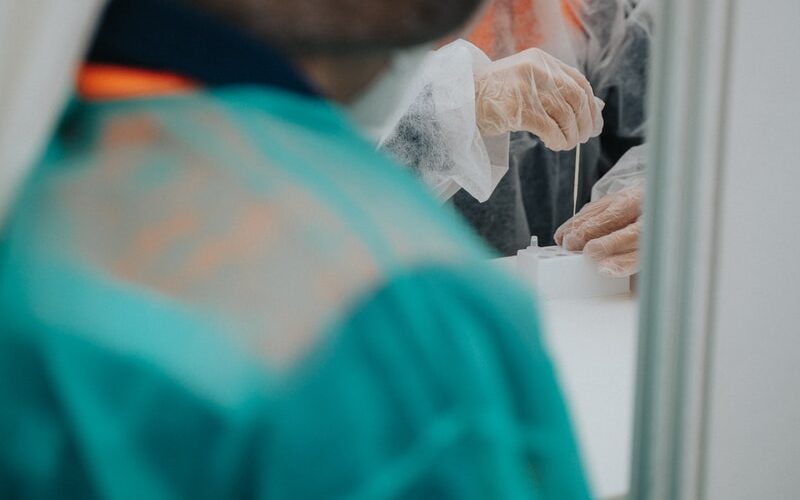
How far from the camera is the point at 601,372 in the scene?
6.69 feet

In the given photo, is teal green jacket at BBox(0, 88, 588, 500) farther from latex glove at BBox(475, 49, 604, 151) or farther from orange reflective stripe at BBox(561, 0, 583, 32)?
orange reflective stripe at BBox(561, 0, 583, 32)

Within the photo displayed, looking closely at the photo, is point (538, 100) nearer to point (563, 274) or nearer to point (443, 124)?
point (443, 124)

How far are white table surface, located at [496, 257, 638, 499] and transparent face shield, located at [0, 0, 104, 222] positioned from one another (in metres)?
1.23

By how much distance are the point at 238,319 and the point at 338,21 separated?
0.16m

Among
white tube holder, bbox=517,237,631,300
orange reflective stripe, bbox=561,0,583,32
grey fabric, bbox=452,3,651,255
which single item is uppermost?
orange reflective stripe, bbox=561,0,583,32

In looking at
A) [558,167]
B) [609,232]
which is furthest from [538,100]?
[609,232]

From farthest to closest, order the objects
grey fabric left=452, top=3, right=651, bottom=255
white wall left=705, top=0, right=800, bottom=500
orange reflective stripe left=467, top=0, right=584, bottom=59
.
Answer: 1. grey fabric left=452, top=3, right=651, bottom=255
2. orange reflective stripe left=467, top=0, right=584, bottom=59
3. white wall left=705, top=0, right=800, bottom=500

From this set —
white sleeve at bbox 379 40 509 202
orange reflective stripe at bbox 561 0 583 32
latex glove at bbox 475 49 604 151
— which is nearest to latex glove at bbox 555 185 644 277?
latex glove at bbox 475 49 604 151

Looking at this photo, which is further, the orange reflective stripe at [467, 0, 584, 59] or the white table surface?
the orange reflective stripe at [467, 0, 584, 59]

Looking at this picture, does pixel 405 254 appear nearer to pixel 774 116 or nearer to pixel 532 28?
pixel 774 116

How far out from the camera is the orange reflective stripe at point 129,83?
1.18 feet

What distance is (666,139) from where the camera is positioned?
107 cm

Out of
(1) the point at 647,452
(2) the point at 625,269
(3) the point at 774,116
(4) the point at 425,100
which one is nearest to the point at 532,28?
(4) the point at 425,100

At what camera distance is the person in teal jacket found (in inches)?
11.7
